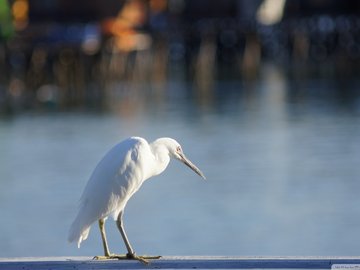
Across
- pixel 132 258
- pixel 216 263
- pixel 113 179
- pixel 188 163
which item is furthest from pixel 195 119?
pixel 216 263

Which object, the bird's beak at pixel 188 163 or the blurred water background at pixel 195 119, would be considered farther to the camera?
the blurred water background at pixel 195 119

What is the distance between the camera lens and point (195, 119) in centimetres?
4431

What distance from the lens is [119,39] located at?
6350 centimetres

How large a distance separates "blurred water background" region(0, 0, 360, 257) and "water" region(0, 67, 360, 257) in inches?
2.1

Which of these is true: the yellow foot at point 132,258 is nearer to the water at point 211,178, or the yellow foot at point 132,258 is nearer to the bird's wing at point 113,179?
the bird's wing at point 113,179

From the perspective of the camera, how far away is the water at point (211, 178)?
21734 millimetres

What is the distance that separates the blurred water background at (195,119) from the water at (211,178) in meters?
0.05

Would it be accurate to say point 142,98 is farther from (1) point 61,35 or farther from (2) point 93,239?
(2) point 93,239

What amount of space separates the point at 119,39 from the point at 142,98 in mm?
9388

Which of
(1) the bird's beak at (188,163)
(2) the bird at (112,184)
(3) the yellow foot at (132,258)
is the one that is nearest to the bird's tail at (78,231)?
(2) the bird at (112,184)

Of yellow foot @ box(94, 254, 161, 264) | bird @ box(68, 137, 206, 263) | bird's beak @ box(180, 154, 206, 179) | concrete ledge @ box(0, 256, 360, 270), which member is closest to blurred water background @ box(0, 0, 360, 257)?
bird's beak @ box(180, 154, 206, 179)

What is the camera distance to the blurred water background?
2300 centimetres

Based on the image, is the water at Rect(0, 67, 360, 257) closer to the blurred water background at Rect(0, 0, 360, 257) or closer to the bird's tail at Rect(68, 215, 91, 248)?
the blurred water background at Rect(0, 0, 360, 257)

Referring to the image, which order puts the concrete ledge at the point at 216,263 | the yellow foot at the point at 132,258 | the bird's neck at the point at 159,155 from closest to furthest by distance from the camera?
the concrete ledge at the point at 216,263 < the yellow foot at the point at 132,258 < the bird's neck at the point at 159,155
